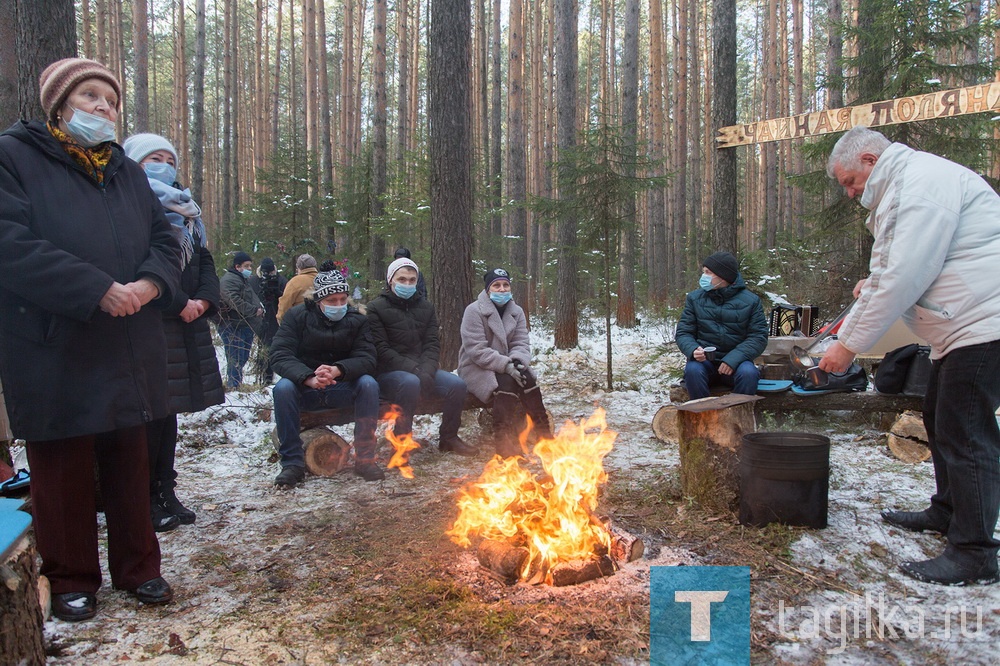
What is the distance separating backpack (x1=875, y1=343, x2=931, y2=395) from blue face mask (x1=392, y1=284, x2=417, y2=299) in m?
4.08

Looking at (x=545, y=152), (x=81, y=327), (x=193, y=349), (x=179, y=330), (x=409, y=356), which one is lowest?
(x=409, y=356)

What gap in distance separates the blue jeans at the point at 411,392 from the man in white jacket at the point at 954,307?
3315 mm

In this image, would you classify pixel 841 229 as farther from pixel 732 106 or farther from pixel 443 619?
pixel 443 619

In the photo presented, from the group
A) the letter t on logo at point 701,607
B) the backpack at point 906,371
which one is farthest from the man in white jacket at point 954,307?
the backpack at point 906,371

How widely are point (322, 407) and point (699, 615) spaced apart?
3.47m

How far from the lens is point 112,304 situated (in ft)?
8.91

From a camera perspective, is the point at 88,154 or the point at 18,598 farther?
the point at 88,154

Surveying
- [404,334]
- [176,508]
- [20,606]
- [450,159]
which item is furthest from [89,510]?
[450,159]

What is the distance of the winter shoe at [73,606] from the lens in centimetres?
280

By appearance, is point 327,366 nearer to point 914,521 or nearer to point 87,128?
point 87,128

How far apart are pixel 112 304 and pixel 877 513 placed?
4.48m

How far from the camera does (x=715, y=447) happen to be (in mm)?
4172

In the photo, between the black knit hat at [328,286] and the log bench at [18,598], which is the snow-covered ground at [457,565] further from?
the black knit hat at [328,286]

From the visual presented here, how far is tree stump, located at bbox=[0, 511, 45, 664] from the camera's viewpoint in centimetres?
213
